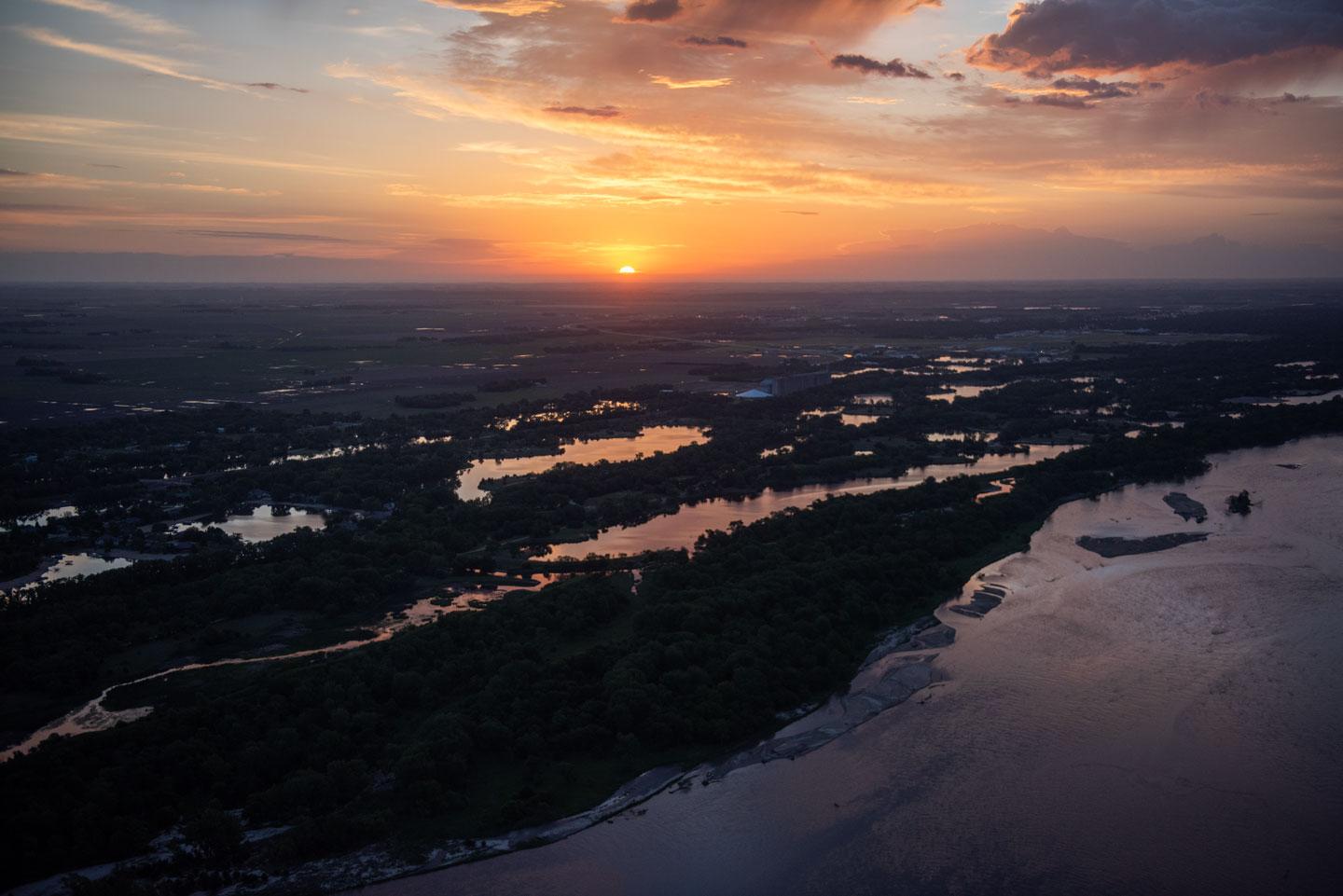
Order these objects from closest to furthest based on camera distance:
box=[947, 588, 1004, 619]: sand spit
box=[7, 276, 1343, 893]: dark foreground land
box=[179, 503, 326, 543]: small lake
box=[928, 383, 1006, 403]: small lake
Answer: box=[7, 276, 1343, 893]: dark foreground land
box=[947, 588, 1004, 619]: sand spit
box=[179, 503, 326, 543]: small lake
box=[928, 383, 1006, 403]: small lake

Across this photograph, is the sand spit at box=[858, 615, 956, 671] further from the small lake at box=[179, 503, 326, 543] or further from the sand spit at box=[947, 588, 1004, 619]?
the small lake at box=[179, 503, 326, 543]

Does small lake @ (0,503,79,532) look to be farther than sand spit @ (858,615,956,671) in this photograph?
Yes

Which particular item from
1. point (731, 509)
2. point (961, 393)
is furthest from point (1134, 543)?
point (961, 393)

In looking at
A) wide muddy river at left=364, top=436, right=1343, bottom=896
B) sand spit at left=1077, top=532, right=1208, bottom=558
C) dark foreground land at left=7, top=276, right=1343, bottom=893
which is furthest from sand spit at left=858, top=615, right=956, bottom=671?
Answer: sand spit at left=1077, top=532, right=1208, bottom=558

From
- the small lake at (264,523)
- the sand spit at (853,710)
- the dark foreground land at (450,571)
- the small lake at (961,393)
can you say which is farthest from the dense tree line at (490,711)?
the small lake at (961,393)

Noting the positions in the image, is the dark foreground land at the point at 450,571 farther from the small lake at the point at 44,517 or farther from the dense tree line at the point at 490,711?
the small lake at the point at 44,517

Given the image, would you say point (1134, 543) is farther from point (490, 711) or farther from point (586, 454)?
point (586, 454)
